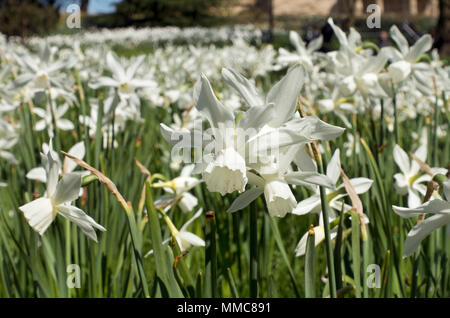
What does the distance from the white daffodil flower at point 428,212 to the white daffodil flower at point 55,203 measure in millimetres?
497

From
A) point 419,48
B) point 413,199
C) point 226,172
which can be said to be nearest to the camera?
point 226,172

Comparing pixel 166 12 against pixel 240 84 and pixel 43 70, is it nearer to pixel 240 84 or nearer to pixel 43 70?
pixel 43 70

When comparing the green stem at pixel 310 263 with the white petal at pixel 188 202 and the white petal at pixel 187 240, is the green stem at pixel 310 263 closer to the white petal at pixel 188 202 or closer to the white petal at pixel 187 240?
the white petal at pixel 187 240

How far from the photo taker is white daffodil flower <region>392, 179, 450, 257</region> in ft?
2.47

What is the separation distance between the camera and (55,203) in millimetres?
893

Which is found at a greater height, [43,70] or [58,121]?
[43,70]

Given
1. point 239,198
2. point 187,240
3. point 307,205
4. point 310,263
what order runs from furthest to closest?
point 187,240 < point 307,205 < point 310,263 < point 239,198

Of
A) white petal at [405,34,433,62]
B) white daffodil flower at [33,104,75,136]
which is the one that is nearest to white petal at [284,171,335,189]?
white petal at [405,34,433,62]

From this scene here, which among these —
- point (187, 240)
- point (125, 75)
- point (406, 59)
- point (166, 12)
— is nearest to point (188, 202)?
point (187, 240)

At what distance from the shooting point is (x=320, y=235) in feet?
3.52

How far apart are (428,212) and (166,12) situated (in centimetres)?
3058

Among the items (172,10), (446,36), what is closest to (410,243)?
(446,36)

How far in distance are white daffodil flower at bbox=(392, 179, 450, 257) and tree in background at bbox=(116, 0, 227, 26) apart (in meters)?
29.2

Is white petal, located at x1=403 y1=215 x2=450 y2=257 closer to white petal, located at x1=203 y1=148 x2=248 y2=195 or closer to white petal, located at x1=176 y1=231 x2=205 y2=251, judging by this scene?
white petal, located at x1=203 y1=148 x2=248 y2=195
